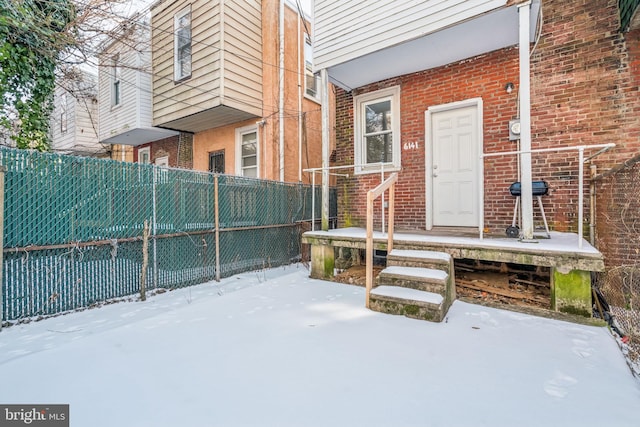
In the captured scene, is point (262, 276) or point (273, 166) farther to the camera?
point (273, 166)

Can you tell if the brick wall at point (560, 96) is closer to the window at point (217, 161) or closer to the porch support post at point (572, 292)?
the porch support post at point (572, 292)

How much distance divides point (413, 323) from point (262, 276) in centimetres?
325

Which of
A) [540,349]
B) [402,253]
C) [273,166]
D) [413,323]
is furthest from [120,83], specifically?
[540,349]

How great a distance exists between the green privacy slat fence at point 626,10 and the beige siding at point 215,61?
653 cm

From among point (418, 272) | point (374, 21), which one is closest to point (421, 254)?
point (418, 272)

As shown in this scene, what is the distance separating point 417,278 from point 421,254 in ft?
1.56

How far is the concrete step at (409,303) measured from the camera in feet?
10.0

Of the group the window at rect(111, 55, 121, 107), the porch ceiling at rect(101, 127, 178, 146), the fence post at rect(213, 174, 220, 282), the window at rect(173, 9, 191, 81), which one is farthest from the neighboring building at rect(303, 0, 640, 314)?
the window at rect(111, 55, 121, 107)

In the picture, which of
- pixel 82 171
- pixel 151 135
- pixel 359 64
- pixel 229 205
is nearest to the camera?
pixel 82 171

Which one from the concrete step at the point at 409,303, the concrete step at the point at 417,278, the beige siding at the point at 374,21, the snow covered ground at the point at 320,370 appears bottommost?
the snow covered ground at the point at 320,370

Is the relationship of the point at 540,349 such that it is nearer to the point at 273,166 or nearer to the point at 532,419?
the point at 532,419

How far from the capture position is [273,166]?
301 inches

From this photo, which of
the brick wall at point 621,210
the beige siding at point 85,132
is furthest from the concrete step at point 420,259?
the beige siding at point 85,132

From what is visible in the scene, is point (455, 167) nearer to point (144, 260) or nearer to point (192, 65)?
point (144, 260)
